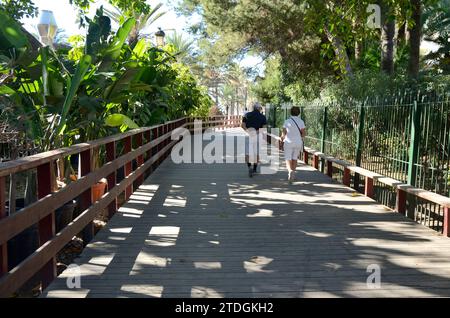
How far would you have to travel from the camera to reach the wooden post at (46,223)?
14.1 ft

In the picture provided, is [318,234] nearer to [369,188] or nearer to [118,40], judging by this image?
[369,188]

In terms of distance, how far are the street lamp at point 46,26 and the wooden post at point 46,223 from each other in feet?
16.3

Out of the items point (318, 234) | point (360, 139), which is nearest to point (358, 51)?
point (360, 139)

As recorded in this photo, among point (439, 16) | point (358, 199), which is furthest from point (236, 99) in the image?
point (358, 199)

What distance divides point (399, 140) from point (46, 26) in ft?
20.8

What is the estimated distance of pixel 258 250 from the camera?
5.52 metres

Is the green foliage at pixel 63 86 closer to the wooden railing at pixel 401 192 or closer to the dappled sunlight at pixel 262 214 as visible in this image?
the dappled sunlight at pixel 262 214

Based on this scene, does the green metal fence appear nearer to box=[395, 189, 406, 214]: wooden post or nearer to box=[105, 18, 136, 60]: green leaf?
box=[395, 189, 406, 214]: wooden post

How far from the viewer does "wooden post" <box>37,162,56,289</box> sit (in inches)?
169

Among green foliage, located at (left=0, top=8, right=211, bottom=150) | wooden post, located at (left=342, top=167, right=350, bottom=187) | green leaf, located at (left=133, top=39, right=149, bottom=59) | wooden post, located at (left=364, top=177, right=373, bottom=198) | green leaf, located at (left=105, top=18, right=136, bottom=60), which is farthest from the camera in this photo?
green leaf, located at (left=133, top=39, right=149, bottom=59)

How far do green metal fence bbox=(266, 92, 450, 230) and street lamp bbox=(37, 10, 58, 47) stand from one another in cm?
610

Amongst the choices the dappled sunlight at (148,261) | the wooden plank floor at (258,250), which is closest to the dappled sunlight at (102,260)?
the wooden plank floor at (258,250)

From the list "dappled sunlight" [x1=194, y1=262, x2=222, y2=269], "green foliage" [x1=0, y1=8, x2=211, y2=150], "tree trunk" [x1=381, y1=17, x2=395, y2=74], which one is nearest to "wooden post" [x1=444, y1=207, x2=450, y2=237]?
"dappled sunlight" [x1=194, y1=262, x2=222, y2=269]
